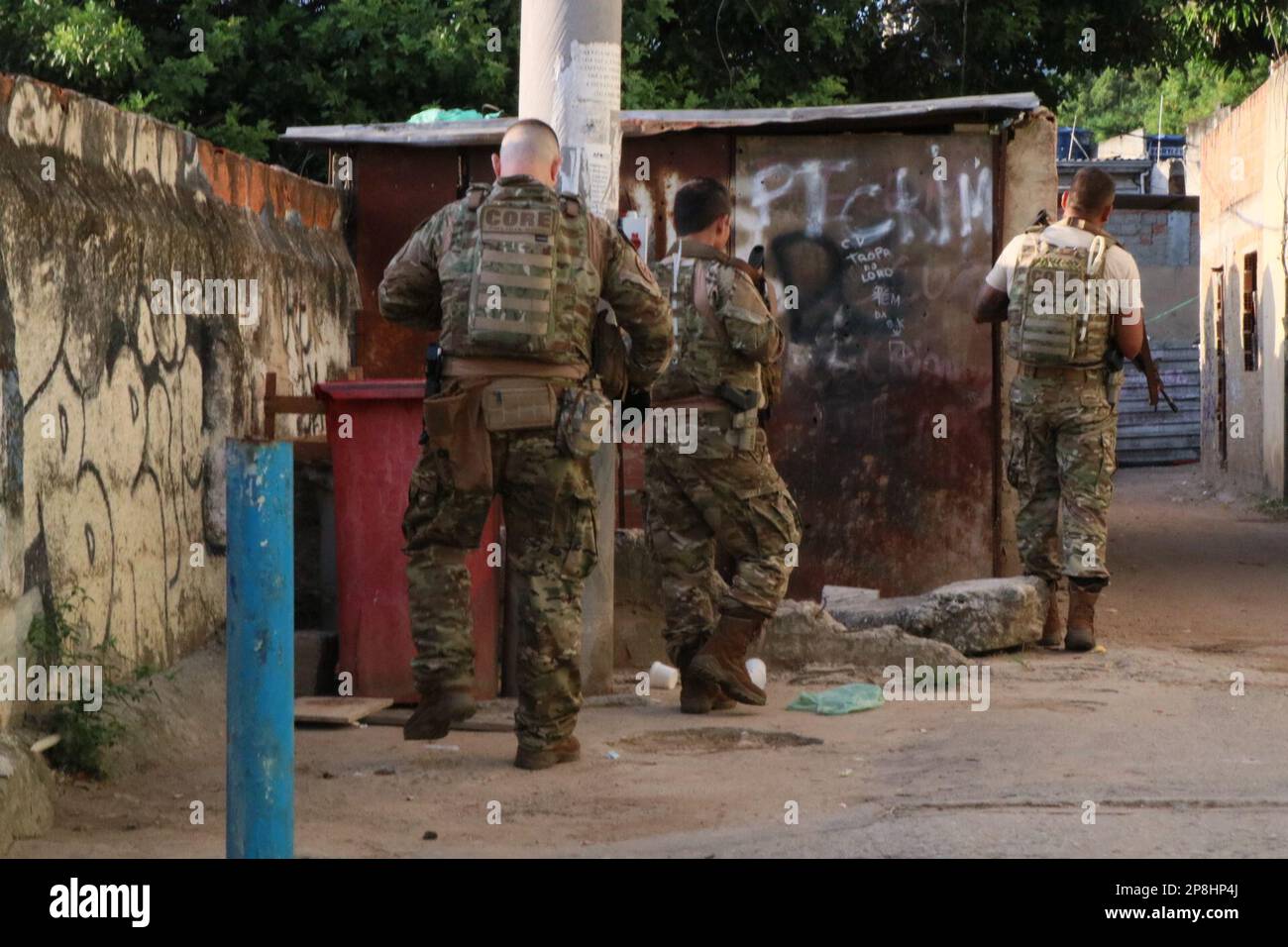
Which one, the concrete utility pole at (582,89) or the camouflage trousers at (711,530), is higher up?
the concrete utility pole at (582,89)

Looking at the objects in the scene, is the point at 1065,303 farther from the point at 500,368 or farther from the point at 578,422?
the point at 500,368

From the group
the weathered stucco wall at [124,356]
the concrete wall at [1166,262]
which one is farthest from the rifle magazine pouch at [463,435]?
the concrete wall at [1166,262]

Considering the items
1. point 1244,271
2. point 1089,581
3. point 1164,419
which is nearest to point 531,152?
point 1089,581

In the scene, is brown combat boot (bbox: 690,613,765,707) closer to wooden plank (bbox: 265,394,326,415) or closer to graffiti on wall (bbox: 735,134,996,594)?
wooden plank (bbox: 265,394,326,415)

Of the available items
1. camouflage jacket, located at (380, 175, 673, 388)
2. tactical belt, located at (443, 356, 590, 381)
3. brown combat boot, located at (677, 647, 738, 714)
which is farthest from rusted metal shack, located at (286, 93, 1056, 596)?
tactical belt, located at (443, 356, 590, 381)

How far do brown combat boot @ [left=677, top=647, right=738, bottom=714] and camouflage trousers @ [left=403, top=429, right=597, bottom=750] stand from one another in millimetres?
1027

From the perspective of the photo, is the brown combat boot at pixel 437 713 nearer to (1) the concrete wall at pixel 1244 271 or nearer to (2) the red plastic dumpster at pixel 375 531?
(2) the red plastic dumpster at pixel 375 531

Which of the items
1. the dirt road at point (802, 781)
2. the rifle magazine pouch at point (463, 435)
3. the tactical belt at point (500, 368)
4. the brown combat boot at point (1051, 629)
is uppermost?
the tactical belt at point (500, 368)

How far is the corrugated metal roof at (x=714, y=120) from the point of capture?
829 cm

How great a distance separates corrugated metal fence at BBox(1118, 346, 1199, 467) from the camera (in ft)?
70.6

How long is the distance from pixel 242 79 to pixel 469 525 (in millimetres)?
8505

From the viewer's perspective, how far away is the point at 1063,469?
7785mm

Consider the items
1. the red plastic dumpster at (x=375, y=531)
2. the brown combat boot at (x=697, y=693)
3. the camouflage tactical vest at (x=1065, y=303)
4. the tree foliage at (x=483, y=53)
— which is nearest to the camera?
the brown combat boot at (x=697, y=693)

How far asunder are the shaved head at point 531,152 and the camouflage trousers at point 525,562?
2.64 feet
